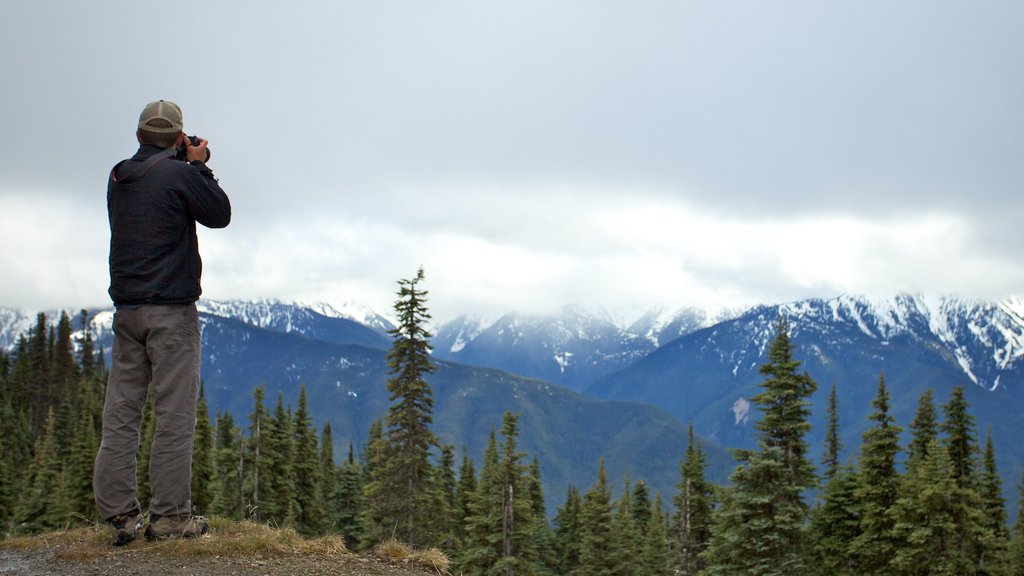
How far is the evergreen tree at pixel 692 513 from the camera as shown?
42.8 meters

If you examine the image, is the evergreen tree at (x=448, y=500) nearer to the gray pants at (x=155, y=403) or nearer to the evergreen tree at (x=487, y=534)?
the evergreen tree at (x=487, y=534)

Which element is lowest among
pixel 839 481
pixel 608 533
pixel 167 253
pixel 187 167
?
pixel 608 533

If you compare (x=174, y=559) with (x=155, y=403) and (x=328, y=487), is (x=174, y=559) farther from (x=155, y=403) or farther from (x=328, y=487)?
(x=328, y=487)

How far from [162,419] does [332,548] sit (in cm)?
248

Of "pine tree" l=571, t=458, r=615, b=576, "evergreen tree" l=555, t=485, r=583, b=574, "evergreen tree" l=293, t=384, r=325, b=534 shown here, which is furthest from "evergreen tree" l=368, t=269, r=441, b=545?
"evergreen tree" l=555, t=485, r=583, b=574

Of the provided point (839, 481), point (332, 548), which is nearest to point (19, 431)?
point (839, 481)

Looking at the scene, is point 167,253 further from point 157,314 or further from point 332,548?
point 332,548

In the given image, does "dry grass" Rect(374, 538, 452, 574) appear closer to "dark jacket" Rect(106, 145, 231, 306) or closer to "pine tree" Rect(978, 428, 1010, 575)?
"dark jacket" Rect(106, 145, 231, 306)

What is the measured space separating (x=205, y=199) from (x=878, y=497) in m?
30.9

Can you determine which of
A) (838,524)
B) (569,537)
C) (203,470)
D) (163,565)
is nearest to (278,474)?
(203,470)

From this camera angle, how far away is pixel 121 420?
744 cm

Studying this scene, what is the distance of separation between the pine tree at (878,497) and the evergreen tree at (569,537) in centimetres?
2988

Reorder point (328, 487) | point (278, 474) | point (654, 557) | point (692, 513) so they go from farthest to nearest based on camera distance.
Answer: point (328, 487) → point (654, 557) → point (692, 513) → point (278, 474)

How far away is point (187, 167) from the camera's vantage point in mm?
7289
